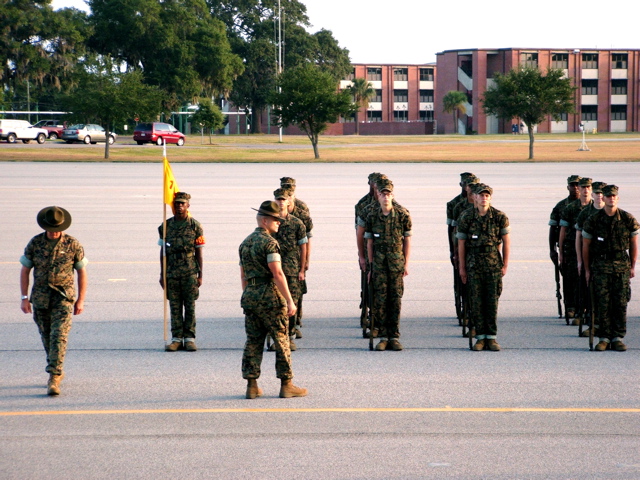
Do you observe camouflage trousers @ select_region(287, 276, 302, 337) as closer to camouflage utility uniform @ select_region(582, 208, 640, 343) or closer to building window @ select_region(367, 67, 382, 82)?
camouflage utility uniform @ select_region(582, 208, 640, 343)

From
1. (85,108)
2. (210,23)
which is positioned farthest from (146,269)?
(210,23)

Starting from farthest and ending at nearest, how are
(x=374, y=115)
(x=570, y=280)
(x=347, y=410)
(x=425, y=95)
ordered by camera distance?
(x=425, y=95)
(x=374, y=115)
(x=570, y=280)
(x=347, y=410)

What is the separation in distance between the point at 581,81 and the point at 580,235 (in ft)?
357

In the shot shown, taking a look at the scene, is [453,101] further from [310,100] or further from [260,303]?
[260,303]

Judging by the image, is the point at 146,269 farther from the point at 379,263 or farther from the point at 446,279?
the point at 379,263

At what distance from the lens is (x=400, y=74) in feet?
421

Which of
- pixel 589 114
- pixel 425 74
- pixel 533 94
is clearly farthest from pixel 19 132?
pixel 589 114

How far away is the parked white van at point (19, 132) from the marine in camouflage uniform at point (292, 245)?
6292 centimetres

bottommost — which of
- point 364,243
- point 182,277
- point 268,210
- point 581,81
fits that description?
point 182,277

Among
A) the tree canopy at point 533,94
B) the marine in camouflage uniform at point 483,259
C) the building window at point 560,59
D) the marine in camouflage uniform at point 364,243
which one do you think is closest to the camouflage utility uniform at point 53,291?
the marine in camouflage uniform at point 364,243

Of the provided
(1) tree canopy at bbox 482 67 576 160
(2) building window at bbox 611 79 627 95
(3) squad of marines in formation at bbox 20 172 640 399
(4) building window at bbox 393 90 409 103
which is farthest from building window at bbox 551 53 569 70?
(3) squad of marines in formation at bbox 20 172 640 399

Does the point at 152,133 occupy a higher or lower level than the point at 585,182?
higher

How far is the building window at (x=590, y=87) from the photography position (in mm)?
113062

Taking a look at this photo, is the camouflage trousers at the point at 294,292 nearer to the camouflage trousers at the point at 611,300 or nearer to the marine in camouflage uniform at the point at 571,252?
the camouflage trousers at the point at 611,300
